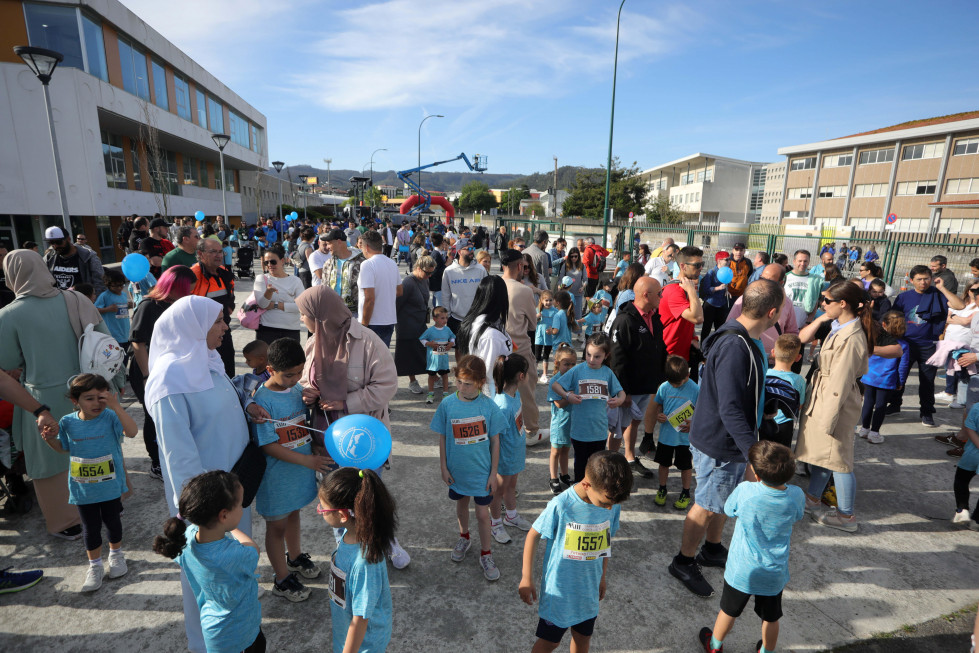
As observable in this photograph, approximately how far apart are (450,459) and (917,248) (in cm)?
1643

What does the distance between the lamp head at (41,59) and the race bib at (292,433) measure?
28.8ft

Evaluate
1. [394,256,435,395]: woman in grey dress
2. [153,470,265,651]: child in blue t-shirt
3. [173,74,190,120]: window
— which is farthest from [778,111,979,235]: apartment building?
[173,74,190,120]: window

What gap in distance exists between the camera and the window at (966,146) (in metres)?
30.0

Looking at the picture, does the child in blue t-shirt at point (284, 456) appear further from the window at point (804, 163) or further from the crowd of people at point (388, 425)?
the window at point (804, 163)

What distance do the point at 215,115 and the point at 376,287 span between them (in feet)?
114

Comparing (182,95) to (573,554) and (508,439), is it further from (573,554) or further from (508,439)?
(573,554)

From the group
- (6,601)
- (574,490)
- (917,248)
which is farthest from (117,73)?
(917,248)

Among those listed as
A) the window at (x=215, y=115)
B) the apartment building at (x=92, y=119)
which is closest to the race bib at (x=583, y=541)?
the apartment building at (x=92, y=119)

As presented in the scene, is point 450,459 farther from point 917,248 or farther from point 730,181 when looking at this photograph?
point 730,181

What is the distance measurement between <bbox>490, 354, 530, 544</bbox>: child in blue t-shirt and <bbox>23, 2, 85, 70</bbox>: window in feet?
75.0

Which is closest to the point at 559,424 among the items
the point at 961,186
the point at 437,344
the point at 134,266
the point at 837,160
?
the point at 437,344

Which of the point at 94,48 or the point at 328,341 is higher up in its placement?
the point at 94,48

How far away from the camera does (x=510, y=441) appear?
138 inches

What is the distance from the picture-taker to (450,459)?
3225 mm
